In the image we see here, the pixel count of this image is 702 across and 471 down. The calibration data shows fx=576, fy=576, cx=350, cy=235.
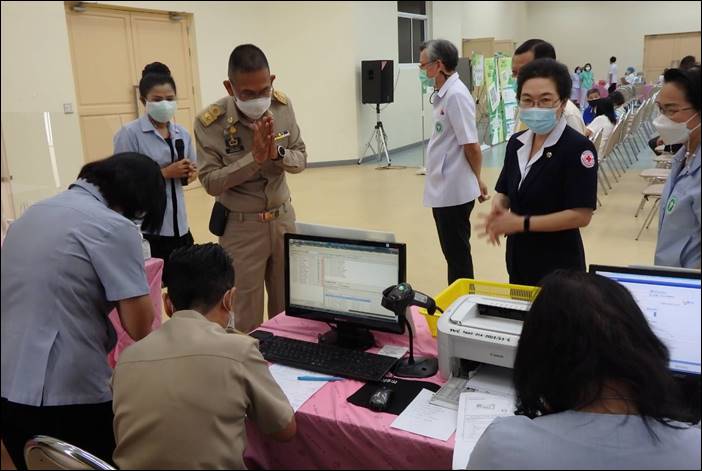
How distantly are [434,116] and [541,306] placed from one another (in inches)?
90.5

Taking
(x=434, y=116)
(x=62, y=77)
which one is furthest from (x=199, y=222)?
(x=434, y=116)

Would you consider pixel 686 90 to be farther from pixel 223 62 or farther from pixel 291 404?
pixel 223 62

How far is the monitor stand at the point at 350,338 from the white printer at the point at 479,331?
298 mm

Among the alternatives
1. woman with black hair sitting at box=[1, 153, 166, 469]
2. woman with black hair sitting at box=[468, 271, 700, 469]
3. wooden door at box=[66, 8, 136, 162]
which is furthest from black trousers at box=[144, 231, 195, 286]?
wooden door at box=[66, 8, 136, 162]

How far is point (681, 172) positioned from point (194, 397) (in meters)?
1.30

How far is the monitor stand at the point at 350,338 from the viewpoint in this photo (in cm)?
173

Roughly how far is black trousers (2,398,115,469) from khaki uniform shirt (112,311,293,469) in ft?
0.95

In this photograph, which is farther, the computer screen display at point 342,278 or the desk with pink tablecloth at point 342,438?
the computer screen display at point 342,278

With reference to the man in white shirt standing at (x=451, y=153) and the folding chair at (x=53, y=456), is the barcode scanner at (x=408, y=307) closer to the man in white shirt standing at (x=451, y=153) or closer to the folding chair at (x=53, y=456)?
the folding chair at (x=53, y=456)

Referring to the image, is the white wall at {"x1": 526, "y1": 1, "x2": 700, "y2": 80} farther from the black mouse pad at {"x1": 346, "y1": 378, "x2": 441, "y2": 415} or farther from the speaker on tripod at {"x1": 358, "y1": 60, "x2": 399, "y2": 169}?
the black mouse pad at {"x1": 346, "y1": 378, "x2": 441, "y2": 415}

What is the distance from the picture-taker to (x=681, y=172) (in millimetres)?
1477

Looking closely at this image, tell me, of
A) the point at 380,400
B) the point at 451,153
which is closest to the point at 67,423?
the point at 380,400

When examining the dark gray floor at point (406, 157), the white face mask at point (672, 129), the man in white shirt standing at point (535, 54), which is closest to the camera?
the white face mask at point (672, 129)

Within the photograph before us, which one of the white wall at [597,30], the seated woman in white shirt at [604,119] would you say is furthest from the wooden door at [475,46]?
the seated woman in white shirt at [604,119]
